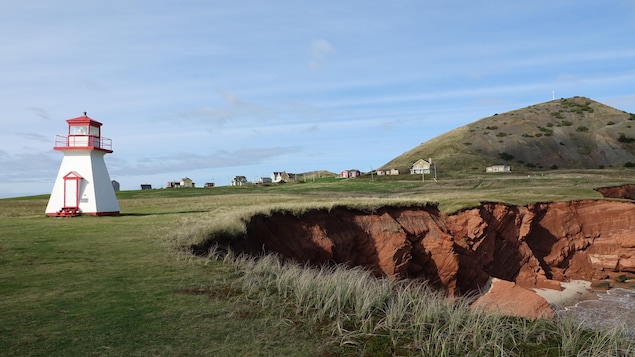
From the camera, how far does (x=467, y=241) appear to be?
99.9ft

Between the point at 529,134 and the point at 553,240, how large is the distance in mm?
122134

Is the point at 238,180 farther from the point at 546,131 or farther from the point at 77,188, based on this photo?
the point at 77,188

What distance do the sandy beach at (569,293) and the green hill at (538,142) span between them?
254 ft

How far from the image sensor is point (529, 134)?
145875 mm

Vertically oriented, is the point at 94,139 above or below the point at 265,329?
above

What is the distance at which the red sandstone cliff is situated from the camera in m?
24.5

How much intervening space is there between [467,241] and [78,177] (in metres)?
25.5

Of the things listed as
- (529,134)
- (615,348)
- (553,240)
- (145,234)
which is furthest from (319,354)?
(529,134)

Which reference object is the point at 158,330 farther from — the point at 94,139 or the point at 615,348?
the point at 94,139

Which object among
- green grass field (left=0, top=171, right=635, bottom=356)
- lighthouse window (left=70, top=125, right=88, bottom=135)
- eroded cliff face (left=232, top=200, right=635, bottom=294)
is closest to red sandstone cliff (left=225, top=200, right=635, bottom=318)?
eroded cliff face (left=232, top=200, right=635, bottom=294)

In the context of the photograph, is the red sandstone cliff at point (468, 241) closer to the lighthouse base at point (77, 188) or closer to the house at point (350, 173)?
the lighthouse base at point (77, 188)

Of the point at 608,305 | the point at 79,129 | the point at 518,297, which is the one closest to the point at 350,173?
the point at 608,305

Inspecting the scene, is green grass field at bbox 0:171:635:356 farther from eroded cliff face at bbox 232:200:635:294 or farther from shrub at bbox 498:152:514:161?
shrub at bbox 498:152:514:161

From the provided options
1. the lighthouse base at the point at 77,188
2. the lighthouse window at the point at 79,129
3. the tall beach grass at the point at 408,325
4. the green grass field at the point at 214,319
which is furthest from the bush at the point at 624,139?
the green grass field at the point at 214,319
